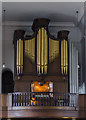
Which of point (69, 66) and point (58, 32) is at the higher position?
point (58, 32)

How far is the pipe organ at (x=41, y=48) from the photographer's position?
1113 cm

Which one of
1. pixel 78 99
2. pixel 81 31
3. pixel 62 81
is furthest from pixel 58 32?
pixel 78 99

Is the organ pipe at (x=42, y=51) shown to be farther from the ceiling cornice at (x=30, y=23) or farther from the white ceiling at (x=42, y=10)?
the ceiling cornice at (x=30, y=23)

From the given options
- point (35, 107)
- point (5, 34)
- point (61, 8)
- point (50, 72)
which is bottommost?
point (35, 107)

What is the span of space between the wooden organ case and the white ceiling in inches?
15.0

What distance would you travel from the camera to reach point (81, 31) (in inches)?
467

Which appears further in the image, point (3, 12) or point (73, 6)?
point (3, 12)

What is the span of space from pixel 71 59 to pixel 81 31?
1177mm

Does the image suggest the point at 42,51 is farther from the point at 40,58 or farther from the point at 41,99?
the point at 41,99

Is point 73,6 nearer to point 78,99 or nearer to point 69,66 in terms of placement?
point 69,66

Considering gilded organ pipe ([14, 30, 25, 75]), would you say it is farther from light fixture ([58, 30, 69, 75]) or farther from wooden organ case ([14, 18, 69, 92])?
light fixture ([58, 30, 69, 75])

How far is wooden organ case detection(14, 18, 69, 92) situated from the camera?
11148mm

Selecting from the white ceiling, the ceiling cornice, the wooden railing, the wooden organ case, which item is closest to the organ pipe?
the wooden organ case

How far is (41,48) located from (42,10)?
54.6 inches
